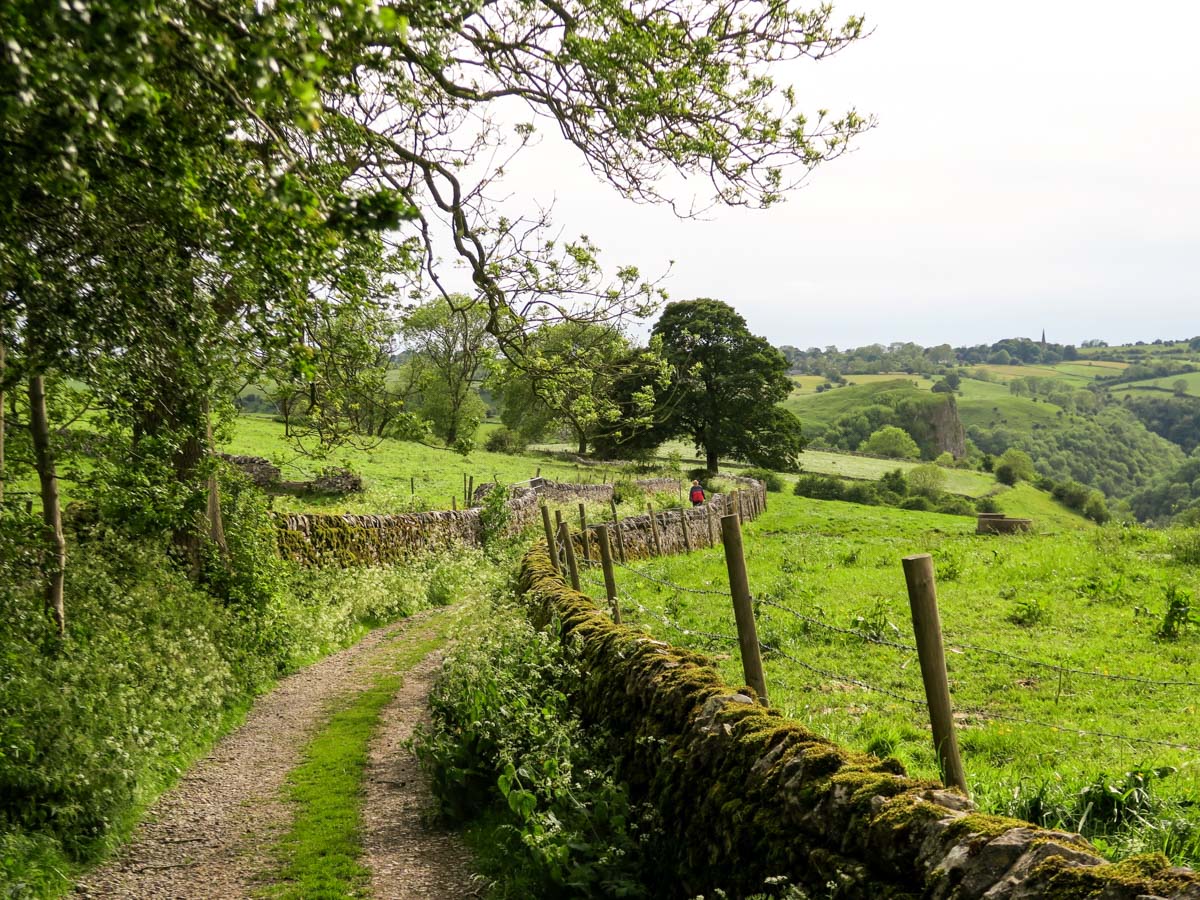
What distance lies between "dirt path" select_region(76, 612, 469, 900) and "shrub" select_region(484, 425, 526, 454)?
47656 mm

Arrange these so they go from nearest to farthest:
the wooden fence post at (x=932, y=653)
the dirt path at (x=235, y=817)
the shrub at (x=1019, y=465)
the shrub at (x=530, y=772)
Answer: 1. the wooden fence post at (x=932, y=653)
2. the shrub at (x=530, y=772)
3. the dirt path at (x=235, y=817)
4. the shrub at (x=1019, y=465)

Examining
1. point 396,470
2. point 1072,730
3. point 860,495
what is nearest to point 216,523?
point 1072,730

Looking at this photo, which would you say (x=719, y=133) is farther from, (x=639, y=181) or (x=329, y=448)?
(x=329, y=448)

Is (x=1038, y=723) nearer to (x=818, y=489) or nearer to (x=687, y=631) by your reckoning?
(x=687, y=631)

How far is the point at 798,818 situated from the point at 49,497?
918 centimetres

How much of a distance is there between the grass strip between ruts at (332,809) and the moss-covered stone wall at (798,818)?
8.45ft

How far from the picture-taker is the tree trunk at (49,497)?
9.59 metres

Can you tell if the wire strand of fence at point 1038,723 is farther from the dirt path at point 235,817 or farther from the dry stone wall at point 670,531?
the dry stone wall at point 670,531

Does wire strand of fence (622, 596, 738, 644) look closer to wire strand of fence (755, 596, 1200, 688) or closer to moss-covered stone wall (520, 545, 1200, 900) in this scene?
wire strand of fence (755, 596, 1200, 688)

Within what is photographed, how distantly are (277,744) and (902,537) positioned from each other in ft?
80.7

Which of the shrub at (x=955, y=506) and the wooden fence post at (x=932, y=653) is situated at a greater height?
the wooden fence post at (x=932, y=653)

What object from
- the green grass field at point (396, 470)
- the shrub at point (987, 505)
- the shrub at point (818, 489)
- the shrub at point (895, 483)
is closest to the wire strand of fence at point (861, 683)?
the green grass field at point (396, 470)

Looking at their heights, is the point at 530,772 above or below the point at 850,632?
below

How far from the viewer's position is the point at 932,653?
14.9 ft
